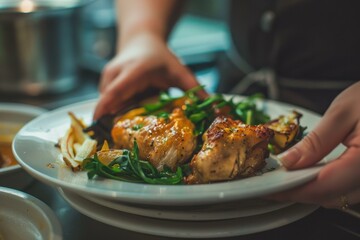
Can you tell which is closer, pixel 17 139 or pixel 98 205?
pixel 98 205

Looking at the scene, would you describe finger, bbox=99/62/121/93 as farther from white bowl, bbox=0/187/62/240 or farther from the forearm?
white bowl, bbox=0/187/62/240

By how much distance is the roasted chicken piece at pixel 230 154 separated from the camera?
99cm

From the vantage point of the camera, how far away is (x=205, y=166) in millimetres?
994

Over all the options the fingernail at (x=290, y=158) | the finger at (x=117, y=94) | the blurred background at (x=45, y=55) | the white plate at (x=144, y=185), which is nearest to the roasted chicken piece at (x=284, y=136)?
the white plate at (x=144, y=185)

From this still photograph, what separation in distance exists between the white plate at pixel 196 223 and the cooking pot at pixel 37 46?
119cm

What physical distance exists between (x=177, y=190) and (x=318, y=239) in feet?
0.97

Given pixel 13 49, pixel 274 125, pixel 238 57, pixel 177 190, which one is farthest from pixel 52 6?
pixel 177 190

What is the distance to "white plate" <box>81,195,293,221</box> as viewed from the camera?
36.8 inches

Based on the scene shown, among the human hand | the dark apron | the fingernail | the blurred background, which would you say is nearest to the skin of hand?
the fingernail

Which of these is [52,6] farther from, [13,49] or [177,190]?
[177,190]

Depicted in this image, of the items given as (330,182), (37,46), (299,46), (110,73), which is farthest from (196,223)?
(37,46)

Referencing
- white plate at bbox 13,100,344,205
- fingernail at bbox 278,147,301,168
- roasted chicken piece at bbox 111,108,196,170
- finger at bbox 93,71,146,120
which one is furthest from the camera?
finger at bbox 93,71,146,120

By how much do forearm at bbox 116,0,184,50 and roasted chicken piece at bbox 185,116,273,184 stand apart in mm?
720

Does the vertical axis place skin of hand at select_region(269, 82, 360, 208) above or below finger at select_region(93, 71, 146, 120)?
above
